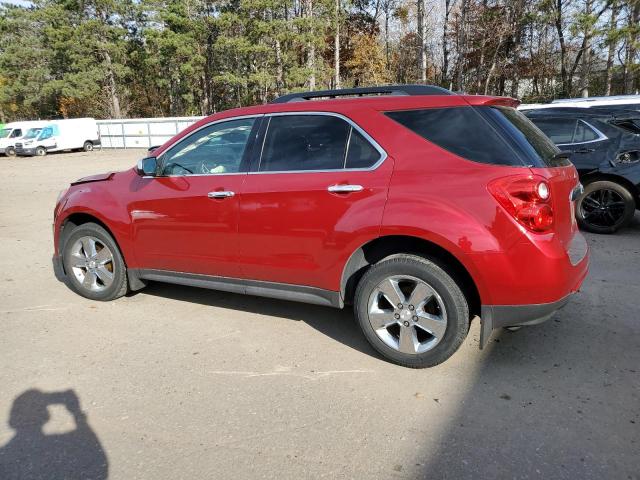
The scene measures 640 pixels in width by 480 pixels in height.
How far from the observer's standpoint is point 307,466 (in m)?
2.52

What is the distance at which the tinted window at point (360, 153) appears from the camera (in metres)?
3.44

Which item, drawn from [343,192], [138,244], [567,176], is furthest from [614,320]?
[138,244]

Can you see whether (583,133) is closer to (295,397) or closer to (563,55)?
(295,397)

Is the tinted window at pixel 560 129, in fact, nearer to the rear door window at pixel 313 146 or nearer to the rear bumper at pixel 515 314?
the rear door window at pixel 313 146

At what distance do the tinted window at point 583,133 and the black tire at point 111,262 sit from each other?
6522mm

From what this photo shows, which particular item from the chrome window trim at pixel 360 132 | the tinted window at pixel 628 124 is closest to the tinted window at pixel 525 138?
the chrome window trim at pixel 360 132

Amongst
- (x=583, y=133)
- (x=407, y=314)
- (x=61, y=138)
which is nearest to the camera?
(x=407, y=314)

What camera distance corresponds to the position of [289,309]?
4.60 metres

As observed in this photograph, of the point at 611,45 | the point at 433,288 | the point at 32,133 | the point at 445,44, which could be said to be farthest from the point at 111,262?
the point at 445,44

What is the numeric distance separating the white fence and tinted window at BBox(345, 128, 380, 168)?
28.7 meters

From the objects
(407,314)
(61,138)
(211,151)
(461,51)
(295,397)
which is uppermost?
(461,51)

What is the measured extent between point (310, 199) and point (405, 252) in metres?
0.75

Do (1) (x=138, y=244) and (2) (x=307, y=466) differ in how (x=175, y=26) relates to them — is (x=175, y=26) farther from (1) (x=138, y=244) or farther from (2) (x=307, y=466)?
(2) (x=307, y=466)

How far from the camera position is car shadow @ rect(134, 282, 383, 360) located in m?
4.03
